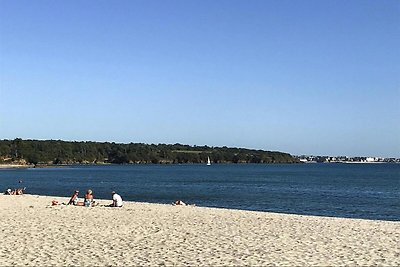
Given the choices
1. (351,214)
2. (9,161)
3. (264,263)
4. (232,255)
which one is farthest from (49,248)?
(9,161)

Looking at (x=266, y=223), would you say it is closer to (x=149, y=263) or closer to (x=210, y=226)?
(x=210, y=226)

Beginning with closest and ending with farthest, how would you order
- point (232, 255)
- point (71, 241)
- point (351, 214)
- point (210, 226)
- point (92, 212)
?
point (232, 255), point (71, 241), point (210, 226), point (92, 212), point (351, 214)

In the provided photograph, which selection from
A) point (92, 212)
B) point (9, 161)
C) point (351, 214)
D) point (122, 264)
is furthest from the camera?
point (9, 161)

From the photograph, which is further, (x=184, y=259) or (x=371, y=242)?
(x=371, y=242)

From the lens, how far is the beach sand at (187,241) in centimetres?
1165

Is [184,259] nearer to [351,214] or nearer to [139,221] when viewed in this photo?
Result: [139,221]

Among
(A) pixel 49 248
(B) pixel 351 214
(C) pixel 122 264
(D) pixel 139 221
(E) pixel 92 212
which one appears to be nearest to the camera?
(C) pixel 122 264

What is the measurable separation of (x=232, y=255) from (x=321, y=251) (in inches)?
87.6

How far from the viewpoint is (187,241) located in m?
14.4

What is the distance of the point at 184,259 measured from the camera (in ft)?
38.3

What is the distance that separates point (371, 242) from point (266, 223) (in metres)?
5.51

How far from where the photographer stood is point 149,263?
1129cm

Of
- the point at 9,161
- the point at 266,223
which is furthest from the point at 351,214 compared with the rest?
the point at 9,161

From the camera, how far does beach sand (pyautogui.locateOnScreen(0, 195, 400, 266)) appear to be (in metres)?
11.6
